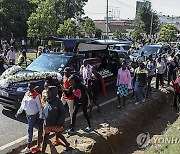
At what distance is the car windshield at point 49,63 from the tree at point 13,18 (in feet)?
104

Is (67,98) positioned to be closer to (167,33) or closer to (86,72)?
(86,72)

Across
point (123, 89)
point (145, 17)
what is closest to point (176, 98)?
point (123, 89)

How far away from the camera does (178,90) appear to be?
11383 mm

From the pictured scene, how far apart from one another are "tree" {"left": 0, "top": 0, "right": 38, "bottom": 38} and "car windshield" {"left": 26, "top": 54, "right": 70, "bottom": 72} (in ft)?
104

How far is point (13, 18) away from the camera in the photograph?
41.9m

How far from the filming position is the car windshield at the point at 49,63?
10.2 metres

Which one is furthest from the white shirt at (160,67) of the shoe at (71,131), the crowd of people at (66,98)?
the shoe at (71,131)

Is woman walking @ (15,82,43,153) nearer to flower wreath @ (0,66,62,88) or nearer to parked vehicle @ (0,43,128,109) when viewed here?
parked vehicle @ (0,43,128,109)

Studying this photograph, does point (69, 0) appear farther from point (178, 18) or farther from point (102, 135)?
point (178, 18)

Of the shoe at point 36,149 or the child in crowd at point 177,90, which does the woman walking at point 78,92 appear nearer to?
the shoe at point 36,149

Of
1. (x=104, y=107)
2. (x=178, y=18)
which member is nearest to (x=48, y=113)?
(x=104, y=107)

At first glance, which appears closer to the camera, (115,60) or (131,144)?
(131,144)

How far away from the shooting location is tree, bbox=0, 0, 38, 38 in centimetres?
4116

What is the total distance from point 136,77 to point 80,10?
5828 cm
